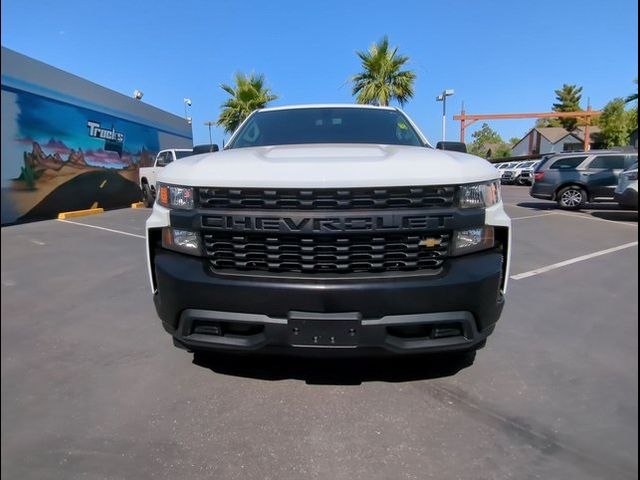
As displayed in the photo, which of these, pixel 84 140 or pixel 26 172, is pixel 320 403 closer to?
pixel 26 172

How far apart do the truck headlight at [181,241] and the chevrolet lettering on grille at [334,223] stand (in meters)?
0.22

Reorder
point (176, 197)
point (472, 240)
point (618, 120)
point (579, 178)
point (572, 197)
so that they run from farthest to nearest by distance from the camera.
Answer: point (618, 120)
point (572, 197)
point (579, 178)
point (176, 197)
point (472, 240)

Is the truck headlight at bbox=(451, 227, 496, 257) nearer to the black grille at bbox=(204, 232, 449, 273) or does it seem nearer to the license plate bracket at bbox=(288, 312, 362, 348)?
the black grille at bbox=(204, 232, 449, 273)

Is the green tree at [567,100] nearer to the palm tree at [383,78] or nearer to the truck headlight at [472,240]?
the palm tree at [383,78]

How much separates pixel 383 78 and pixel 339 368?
65.3ft

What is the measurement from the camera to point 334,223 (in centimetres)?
209

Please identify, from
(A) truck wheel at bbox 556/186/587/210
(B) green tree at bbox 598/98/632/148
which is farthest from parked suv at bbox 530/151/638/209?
(B) green tree at bbox 598/98/632/148

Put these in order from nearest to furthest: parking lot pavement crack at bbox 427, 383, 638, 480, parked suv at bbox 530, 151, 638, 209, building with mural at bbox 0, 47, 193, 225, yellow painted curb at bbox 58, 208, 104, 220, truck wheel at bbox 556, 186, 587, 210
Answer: parking lot pavement crack at bbox 427, 383, 638, 480, building with mural at bbox 0, 47, 193, 225, yellow painted curb at bbox 58, 208, 104, 220, parked suv at bbox 530, 151, 638, 209, truck wheel at bbox 556, 186, 587, 210

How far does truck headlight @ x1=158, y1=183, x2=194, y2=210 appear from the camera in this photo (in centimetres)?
231

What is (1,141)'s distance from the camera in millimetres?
907

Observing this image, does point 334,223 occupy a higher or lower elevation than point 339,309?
higher

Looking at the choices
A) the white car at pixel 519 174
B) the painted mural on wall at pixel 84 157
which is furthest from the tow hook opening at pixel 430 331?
the white car at pixel 519 174

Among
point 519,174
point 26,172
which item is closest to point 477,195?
point 26,172

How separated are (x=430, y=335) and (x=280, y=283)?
0.84 m
